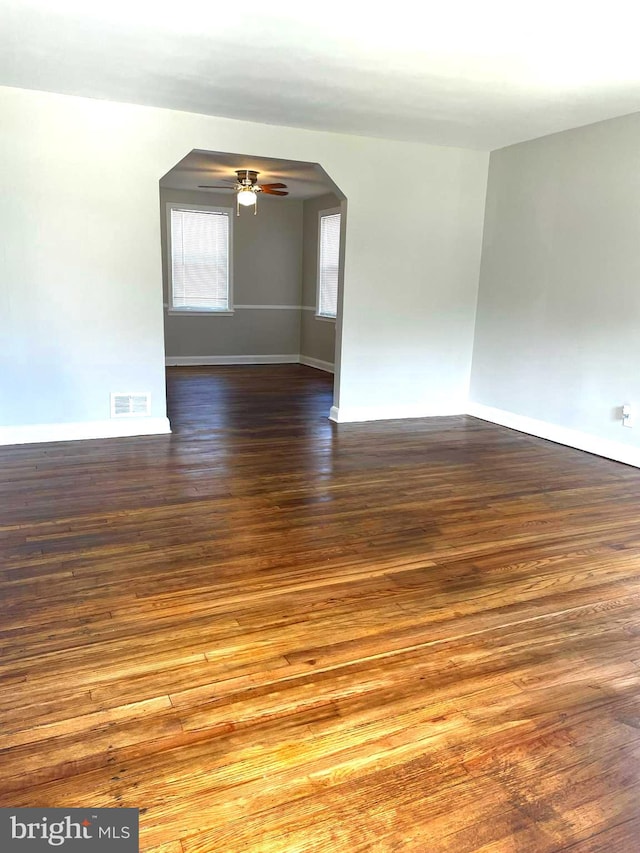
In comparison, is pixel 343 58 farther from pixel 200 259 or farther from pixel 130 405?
pixel 200 259

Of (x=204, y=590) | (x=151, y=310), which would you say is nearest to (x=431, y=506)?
(x=204, y=590)

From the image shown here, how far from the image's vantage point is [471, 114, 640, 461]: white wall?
4.65m

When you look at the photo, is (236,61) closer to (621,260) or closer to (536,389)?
(621,260)

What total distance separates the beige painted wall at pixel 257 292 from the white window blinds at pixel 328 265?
0.71m

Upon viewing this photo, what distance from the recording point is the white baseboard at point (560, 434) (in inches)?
187

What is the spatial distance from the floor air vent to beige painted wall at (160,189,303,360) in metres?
4.35

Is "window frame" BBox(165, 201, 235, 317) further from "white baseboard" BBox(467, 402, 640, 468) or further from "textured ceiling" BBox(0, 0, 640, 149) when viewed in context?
"white baseboard" BBox(467, 402, 640, 468)

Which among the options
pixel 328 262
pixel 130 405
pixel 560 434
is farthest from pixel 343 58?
pixel 328 262

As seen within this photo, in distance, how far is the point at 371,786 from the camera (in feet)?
5.20

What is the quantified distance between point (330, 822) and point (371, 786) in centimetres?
15

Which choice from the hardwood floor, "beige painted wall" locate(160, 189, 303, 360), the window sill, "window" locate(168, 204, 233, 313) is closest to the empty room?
the hardwood floor

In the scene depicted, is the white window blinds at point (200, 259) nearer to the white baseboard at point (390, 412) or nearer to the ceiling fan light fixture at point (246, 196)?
the ceiling fan light fixture at point (246, 196)

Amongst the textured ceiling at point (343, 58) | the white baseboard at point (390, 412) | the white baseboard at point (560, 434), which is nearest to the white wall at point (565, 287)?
the white baseboard at point (560, 434)

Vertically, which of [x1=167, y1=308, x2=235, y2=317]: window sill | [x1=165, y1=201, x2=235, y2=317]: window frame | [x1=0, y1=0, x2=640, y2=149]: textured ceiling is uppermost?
[x1=0, y1=0, x2=640, y2=149]: textured ceiling
